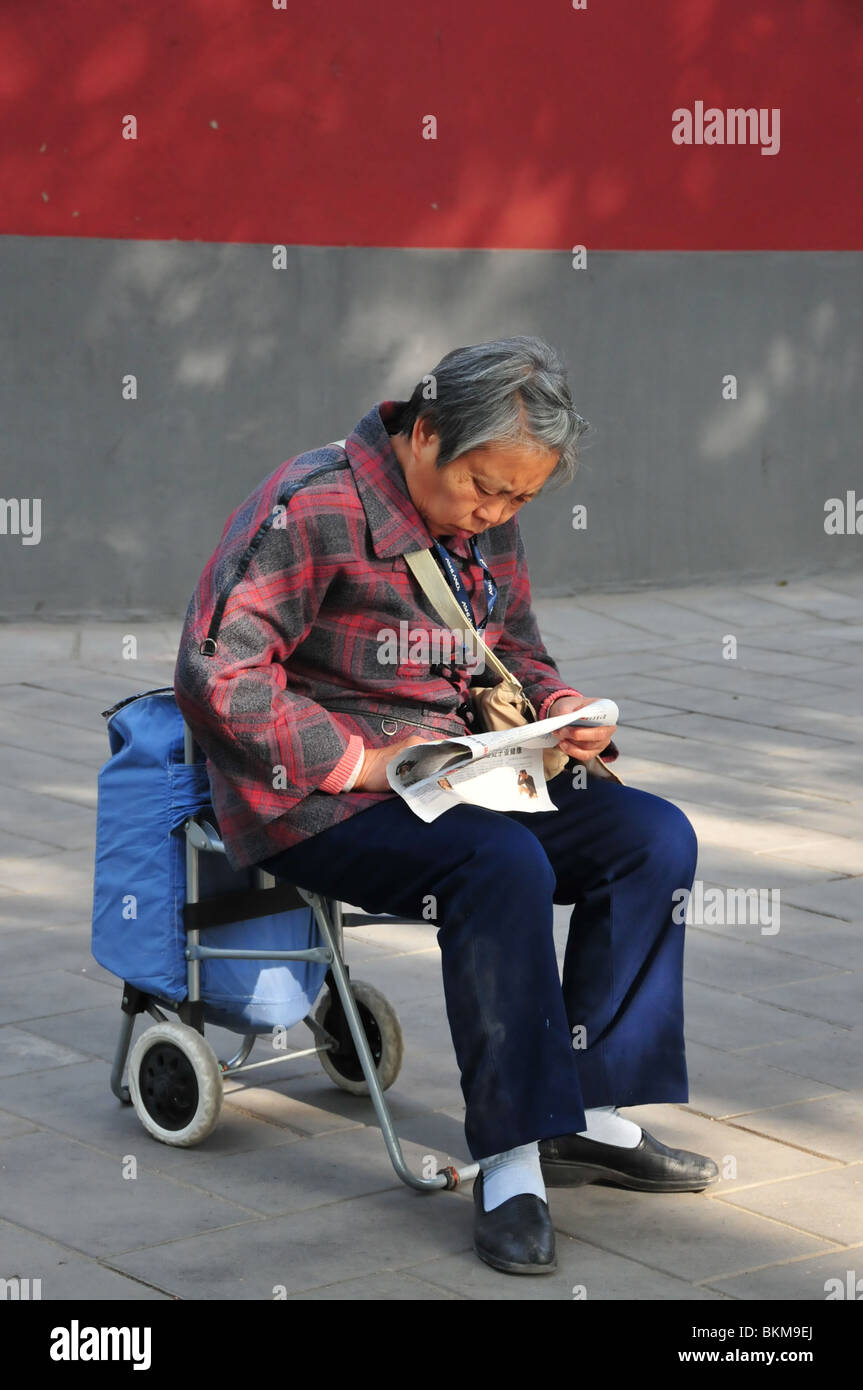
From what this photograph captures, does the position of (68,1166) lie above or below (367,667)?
below

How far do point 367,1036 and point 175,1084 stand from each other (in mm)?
443

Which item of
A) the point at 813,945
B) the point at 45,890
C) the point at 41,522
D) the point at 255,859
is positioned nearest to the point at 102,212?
the point at 41,522

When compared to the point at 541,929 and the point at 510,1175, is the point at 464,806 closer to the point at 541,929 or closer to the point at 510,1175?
the point at 541,929

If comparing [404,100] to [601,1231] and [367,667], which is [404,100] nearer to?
[367,667]

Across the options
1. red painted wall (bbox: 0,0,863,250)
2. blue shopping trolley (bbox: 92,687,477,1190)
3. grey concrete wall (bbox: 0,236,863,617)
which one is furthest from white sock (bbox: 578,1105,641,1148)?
red painted wall (bbox: 0,0,863,250)

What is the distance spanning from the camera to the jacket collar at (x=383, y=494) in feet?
11.2

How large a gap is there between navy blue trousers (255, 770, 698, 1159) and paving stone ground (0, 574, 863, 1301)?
0.24 metres

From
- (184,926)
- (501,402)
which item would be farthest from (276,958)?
(501,402)

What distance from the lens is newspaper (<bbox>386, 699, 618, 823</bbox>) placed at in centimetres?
328

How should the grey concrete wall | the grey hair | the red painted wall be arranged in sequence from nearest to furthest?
the grey hair
the red painted wall
the grey concrete wall

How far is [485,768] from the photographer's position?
3398mm

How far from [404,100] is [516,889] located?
622 centimetres

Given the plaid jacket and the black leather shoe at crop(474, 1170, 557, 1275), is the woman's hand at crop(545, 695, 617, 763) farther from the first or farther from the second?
the black leather shoe at crop(474, 1170, 557, 1275)

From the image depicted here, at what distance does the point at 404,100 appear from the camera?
8695 millimetres
